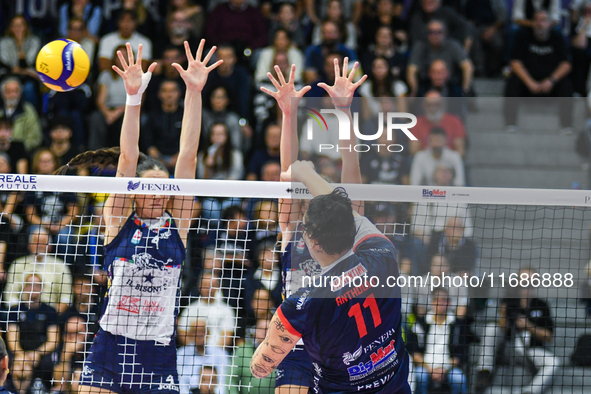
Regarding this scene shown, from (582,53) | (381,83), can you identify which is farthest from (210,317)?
(582,53)

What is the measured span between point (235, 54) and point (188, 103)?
19.2ft

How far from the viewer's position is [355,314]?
490 centimetres

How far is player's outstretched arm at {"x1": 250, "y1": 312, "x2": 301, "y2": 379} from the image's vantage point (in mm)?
4914

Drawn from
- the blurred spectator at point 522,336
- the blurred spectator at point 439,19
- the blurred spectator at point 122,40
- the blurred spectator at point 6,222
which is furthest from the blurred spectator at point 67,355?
the blurred spectator at point 439,19

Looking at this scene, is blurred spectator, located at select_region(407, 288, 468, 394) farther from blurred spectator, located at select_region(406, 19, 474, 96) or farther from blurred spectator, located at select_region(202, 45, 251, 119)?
blurred spectator, located at select_region(406, 19, 474, 96)

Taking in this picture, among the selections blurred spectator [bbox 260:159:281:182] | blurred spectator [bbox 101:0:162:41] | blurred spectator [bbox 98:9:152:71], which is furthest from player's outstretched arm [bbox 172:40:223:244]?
blurred spectator [bbox 101:0:162:41]

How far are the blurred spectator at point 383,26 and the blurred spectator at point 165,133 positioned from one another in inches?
141

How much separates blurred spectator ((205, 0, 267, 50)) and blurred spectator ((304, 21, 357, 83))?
1081mm

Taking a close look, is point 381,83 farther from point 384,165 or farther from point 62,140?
point 384,165

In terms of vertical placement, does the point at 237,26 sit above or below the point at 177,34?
above

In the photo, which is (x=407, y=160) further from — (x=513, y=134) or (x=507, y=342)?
(x=513, y=134)

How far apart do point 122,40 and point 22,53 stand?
171 centimetres

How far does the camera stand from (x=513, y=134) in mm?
9172

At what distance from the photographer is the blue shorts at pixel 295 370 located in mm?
5863
